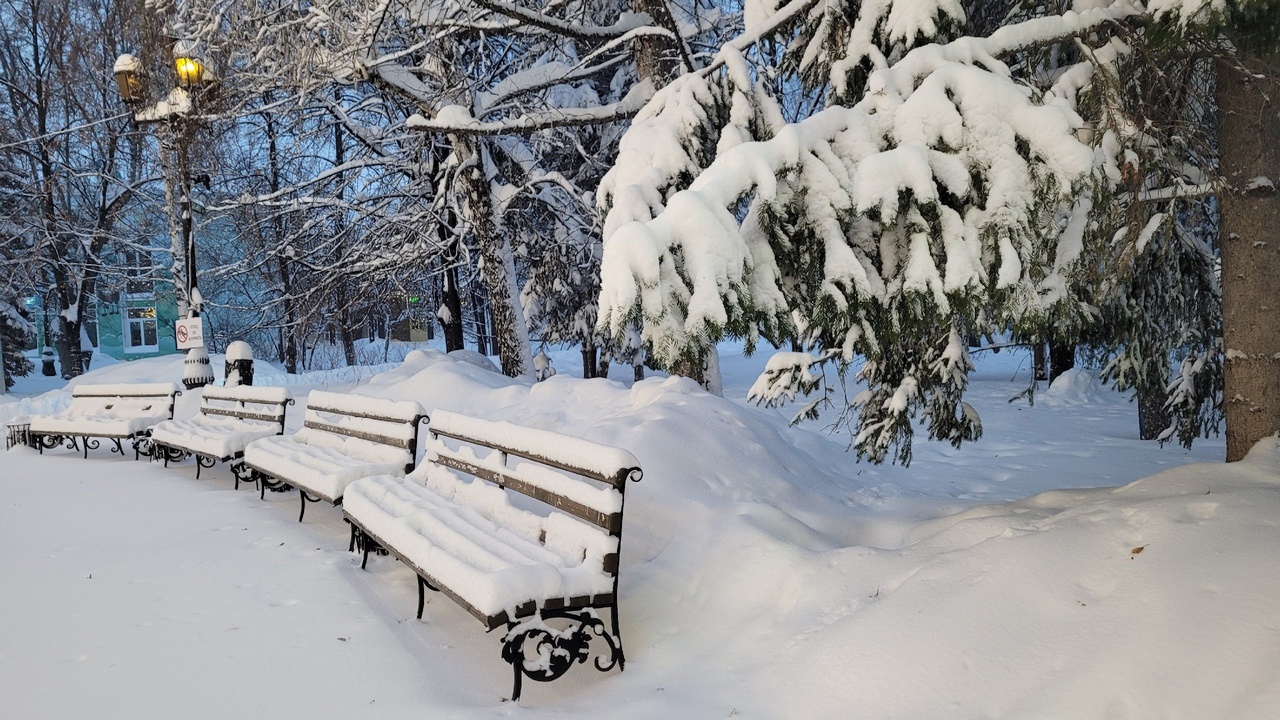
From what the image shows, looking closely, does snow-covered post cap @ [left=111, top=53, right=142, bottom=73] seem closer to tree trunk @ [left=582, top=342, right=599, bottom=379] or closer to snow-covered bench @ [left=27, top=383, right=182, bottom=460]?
snow-covered bench @ [left=27, top=383, right=182, bottom=460]

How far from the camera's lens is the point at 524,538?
388 centimetres

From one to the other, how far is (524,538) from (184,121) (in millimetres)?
10436

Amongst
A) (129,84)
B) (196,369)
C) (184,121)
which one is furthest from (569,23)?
(196,369)

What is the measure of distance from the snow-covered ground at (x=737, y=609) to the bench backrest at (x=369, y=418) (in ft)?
2.50

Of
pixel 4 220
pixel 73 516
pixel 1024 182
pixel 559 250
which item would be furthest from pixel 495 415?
pixel 4 220

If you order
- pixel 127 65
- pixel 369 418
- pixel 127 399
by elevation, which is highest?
pixel 127 65

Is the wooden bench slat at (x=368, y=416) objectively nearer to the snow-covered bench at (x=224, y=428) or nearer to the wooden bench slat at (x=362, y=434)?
the wooden bench slat at (x=362, y=434)

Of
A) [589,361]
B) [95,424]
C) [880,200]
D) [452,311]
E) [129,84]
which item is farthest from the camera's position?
[589,361]

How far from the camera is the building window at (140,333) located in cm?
3991

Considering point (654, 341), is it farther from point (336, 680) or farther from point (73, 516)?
point (73, 516)

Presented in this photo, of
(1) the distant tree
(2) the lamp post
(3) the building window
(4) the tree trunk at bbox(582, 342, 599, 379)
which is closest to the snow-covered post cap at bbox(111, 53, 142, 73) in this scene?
(2) the lamp post

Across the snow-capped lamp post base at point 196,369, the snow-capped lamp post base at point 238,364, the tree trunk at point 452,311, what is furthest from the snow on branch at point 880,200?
the tree trunk at point 452,311

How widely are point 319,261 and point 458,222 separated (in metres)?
3.40

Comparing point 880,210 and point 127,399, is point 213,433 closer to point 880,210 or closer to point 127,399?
point 127,399
